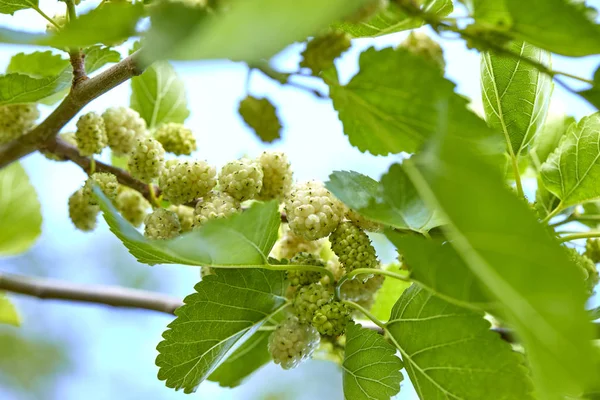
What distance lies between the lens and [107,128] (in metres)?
0.84

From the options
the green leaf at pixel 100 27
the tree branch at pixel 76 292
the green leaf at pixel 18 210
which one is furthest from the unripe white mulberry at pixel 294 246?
the green leaf at pixel 18 210

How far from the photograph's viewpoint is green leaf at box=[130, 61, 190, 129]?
3.27 feet

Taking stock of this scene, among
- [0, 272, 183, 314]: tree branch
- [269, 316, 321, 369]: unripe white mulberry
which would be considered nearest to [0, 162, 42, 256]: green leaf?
[0, 272, 183, 314]: tree branch

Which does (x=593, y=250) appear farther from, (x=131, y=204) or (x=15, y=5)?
(x=15, y=5)

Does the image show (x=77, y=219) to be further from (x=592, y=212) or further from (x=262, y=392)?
(x=262, y=392)

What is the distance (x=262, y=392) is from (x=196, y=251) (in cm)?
233

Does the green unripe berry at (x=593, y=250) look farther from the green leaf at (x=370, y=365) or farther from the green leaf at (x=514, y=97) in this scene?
the green leaf at (x=370, y=365)

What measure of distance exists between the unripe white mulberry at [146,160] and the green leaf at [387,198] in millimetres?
267

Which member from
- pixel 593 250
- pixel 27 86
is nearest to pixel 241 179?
pixel 27 86

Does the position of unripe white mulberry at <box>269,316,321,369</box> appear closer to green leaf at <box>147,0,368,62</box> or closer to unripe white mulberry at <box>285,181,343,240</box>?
unripe white mulberry at <box>285,181,343,240</box>

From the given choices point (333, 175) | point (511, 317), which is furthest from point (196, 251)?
point (511, 317)

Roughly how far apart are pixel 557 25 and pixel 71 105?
51 cm

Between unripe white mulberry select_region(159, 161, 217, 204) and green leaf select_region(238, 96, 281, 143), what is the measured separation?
102mm

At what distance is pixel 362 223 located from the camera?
70 centimetres
